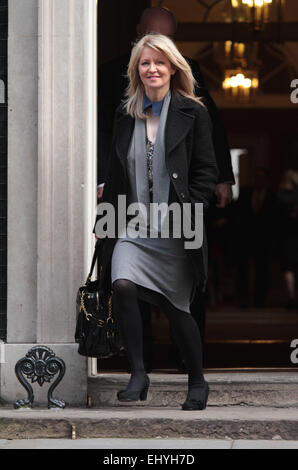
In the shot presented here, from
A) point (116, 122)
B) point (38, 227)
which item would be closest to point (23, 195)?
point (38, 227)

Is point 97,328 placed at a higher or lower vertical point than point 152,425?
higher

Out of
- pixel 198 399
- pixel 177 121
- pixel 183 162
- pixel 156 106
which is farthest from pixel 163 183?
pixel 198 399

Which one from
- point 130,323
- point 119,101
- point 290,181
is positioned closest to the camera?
point 130,323

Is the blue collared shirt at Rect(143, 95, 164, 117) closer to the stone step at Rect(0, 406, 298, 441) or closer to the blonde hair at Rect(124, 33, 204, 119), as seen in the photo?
the blonde hair at Rect(124, 33, 204, 119)

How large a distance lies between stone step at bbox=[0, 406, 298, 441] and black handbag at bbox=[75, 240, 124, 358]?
35cm

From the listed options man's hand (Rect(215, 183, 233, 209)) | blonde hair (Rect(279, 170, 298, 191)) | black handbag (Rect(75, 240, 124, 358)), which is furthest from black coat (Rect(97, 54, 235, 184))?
blonde hair (Rect(279, 170, 298, 191))

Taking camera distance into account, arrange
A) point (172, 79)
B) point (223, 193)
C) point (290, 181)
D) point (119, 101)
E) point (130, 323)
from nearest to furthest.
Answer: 1. point (130, 323)
2. point (172, 79)
3. point (119, 101)
4. point (223, 193)
5. point (290, 181)

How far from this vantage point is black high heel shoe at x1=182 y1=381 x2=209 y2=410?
6137 millimetres

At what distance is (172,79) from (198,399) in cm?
174

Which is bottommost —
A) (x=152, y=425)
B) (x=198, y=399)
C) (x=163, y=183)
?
(x=152, y=425)

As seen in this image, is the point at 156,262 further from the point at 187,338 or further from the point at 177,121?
the point at 177,121

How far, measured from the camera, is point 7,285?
6.73 meters

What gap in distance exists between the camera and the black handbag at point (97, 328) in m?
6.08

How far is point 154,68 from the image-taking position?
6059 millimetres
